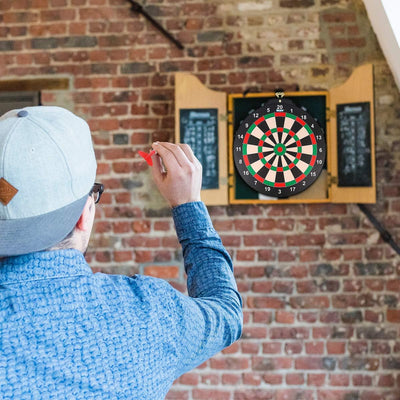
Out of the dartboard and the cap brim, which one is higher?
the dartboard

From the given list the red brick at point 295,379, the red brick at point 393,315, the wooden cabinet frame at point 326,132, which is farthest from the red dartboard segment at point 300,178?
the red brick at point 295,379

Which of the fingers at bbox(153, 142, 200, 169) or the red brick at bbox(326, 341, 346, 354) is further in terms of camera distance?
the red brick at bbox(326, 341, 346, 354)

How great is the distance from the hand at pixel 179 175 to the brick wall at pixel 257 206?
1.92 m

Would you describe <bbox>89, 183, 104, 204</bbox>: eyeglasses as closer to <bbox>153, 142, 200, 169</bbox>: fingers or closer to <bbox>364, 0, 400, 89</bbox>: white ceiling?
<bbox>153, 142, 200, 169</bbox>: fingers

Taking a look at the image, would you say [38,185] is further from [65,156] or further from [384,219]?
[384,219]

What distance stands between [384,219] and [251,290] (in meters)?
0.85

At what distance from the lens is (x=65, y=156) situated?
0.86 metres

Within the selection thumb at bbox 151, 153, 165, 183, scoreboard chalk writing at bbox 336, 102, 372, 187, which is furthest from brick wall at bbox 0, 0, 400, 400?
thumb at bbox 151, 153, 165, 183

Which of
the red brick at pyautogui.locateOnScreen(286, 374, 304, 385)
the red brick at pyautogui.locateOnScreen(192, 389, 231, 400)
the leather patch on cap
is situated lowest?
the red brick at pyautogui.locateOnScreen(192, 389, 231, 400)

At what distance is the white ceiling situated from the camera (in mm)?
2475

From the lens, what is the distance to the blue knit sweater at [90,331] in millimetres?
790

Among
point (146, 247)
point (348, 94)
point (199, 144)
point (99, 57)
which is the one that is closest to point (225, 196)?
point (199, 144)

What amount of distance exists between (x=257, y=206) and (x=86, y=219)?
7.02 ft

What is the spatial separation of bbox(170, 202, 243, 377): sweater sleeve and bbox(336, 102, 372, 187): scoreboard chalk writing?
1.95m
